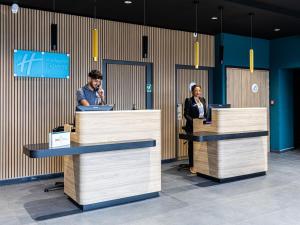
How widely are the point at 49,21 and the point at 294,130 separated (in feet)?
23.8

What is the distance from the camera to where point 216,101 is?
7961 millimetres

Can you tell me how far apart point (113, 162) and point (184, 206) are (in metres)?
1.13

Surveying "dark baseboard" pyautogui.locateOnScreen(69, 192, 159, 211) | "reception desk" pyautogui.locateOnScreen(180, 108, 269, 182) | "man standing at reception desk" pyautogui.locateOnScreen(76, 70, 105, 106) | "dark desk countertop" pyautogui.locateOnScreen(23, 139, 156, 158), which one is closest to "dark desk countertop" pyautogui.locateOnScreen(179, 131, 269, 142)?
"reception desk" pyautogui.locateOnScreen(180, 108, 269, 182)

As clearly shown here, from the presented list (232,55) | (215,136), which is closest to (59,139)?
(215,136)

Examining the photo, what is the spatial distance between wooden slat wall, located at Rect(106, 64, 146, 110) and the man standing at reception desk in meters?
1.44

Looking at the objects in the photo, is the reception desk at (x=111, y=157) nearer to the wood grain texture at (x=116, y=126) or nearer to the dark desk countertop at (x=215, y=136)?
the wood grain texture at (x=116, y=126)

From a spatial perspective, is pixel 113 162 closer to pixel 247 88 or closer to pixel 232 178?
pixel 232 178

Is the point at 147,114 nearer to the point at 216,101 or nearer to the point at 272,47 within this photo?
the point at 216,101

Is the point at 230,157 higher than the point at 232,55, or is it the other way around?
the point at 232,55

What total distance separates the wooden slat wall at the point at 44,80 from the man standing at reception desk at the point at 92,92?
47.7 inches

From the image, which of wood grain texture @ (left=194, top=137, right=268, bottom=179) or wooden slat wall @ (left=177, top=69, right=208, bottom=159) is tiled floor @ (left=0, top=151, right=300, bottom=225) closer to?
wood grain texture @ (left=194, top=137, right=268, bottom=179)

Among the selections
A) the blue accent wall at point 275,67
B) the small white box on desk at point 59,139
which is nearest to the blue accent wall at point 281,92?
the blue accent wall at point 275,67

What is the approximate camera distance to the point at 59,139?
3.95m

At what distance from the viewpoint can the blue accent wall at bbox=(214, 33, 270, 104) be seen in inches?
308
